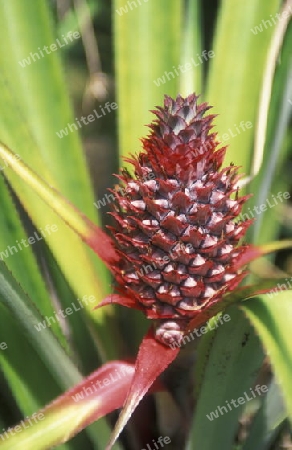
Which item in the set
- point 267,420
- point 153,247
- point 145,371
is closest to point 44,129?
point 153,247

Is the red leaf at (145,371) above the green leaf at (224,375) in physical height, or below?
above

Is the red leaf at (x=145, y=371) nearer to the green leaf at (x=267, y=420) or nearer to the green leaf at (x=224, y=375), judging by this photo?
the green leaf at (x=224, y=375)

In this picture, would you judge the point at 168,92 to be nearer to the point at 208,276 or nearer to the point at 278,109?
the point at 278,109

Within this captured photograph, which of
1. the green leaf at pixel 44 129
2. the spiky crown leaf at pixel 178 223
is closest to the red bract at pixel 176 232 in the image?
the spiky crown leaf at pixel 178 223

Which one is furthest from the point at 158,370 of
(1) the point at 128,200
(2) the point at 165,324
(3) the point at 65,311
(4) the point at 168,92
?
(4) the point at 168,92

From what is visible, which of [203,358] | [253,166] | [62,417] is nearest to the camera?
[62,417]

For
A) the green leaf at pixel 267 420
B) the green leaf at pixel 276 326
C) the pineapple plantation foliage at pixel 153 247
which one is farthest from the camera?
the green leaf at pixel 267 420

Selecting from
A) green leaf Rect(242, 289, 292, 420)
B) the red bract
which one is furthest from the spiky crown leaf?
green leaf Rect(242, 289, 292, 420)
